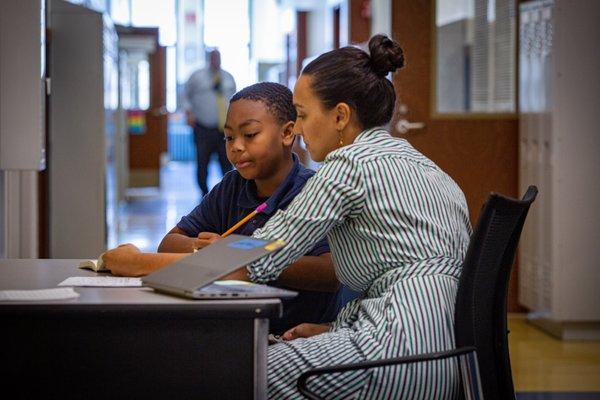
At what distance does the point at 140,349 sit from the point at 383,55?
796 millimetres

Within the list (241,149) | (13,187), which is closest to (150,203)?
(13,187)

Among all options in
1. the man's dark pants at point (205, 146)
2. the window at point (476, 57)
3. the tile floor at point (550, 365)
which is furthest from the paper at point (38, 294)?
the man's dark pants at point (205, 146)

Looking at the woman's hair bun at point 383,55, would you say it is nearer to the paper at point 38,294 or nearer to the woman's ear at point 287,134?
the woman's ear at point 287,134

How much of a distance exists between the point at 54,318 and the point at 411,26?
13.5 ft

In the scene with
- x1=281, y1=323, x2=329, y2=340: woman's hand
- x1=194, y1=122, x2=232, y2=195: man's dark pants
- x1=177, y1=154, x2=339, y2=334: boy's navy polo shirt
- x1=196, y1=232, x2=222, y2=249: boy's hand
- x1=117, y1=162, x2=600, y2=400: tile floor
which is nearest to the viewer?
x1=281, y1=323, x2=329, y2=340: woman's hand

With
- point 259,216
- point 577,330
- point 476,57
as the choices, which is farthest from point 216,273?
point 476,57

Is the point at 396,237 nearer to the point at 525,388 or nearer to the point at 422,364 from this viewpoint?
the point at 422,364

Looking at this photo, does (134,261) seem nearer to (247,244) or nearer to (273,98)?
(247,244)

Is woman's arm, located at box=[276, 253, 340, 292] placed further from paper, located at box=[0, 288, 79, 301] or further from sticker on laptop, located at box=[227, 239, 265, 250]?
paper, located at box=[0, 288, 79, 301]

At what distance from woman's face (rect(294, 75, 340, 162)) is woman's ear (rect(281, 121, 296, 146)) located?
1.33 ft

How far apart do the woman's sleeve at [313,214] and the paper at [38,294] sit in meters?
0.34

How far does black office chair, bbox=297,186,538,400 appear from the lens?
1913 mm

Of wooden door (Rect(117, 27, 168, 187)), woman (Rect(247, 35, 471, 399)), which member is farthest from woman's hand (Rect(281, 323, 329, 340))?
wooden door (Rect(117, 27, 168, 187))

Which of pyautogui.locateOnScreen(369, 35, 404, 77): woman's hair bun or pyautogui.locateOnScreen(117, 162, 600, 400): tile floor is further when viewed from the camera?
pyautogui.locateOnScreen(117, 162, 600, 400): tile floor
